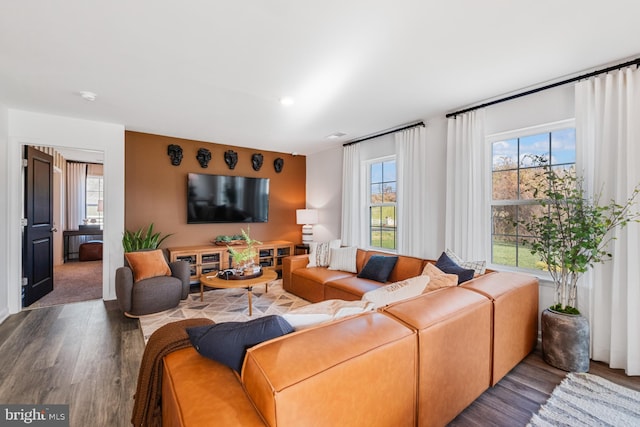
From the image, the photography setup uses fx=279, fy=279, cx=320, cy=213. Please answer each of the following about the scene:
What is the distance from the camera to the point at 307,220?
546 centimetres

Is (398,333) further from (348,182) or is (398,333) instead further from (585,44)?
(348,182)

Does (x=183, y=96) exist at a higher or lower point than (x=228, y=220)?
higher

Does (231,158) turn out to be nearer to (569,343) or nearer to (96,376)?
(96,376)

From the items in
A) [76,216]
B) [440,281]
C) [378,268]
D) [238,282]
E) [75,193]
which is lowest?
[238,282]

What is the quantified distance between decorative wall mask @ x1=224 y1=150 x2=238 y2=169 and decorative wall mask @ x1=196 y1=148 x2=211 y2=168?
11.9 inches

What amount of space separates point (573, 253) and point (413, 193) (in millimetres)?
1844

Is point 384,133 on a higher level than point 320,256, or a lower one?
higher

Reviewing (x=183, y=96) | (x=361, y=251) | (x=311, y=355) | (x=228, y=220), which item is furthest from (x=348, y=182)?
(x=311, y=355)

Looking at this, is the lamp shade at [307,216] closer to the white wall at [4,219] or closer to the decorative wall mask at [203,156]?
the decorative wall mask at [203,156]

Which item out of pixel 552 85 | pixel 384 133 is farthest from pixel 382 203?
pixel 552 85

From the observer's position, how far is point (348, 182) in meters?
4.82

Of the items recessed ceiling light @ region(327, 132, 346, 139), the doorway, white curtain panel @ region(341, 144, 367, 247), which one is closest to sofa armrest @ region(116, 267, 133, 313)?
the doorway

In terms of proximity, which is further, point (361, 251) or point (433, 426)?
point (361, 251)

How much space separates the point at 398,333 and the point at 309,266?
118 inches
